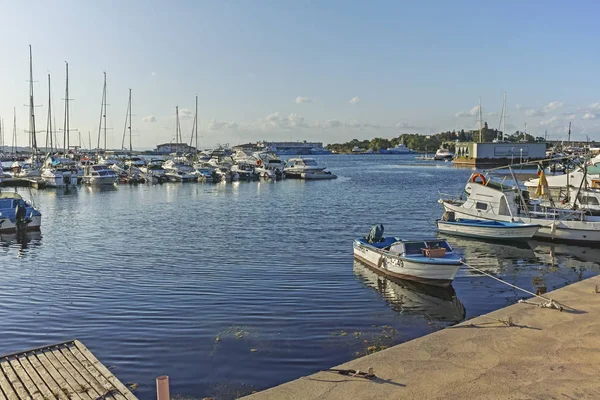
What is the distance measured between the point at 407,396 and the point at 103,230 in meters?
29.4

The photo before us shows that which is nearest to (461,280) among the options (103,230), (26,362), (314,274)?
(314,274)

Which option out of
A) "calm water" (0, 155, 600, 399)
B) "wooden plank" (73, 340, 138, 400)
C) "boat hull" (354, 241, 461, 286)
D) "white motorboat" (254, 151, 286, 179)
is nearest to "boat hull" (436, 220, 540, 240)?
"calm water" (0, 155, 600, 399)

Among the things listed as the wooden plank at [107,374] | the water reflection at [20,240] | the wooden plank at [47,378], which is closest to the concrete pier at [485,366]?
the wooden plank at [107,374]

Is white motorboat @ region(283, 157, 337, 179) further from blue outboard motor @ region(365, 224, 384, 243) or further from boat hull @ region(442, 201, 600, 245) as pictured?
blue outboard motor @ region(365, 224, 384, 243)

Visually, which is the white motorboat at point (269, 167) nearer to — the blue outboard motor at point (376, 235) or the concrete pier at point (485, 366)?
the blue outboard motor at point (376, 235)

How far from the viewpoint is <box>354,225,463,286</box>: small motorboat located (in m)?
18.2

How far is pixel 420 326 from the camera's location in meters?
14.8

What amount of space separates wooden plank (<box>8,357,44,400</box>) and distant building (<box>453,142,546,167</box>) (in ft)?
391

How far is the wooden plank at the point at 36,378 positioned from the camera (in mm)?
8516

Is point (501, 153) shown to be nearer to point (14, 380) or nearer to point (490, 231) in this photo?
point (490, 231)

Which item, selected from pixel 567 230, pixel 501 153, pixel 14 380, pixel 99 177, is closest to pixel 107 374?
pixel 14 380

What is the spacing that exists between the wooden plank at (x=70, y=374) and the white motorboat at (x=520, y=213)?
25.5 meters

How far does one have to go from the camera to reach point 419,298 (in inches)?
697

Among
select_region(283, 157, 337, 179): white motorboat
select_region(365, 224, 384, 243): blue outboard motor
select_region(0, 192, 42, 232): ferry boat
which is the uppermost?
select_region(283, 157, 337, 179): white motorboat
